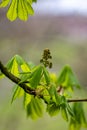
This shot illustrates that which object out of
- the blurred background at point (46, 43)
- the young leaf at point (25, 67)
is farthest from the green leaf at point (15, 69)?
the blurred background at point (46, 43)

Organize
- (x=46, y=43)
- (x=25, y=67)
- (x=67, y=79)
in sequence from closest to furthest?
(x=25, y=67), (x=67, y=79), (x=46, y=43)

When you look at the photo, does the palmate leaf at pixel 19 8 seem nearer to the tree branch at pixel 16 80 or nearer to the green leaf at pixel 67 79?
the tree branch at pixel 16 80

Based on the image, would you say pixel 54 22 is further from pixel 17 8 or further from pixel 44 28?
pixel 17 8

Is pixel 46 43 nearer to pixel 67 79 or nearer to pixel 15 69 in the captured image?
pixel 67 79

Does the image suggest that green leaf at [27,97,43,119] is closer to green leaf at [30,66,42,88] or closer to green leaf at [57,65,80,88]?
green leaf at [57,65,80,88]

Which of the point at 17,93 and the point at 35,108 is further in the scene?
the point at 35,108

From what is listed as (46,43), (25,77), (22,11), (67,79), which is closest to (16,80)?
(25,77)

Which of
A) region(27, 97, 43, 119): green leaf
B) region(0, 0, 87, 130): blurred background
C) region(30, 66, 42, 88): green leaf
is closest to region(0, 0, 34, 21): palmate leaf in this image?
region(30, 66, 42, 88): green leaf
